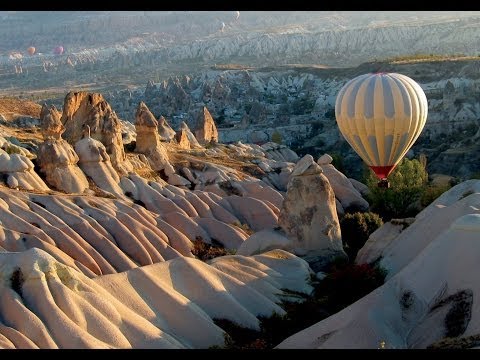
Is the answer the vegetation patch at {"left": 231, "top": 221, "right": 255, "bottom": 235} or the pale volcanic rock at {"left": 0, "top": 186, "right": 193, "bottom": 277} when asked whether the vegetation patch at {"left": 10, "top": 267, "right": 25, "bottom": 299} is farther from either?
the vegetation patch at {"left": 231, "top": 221, "right": 255, "bottom": 235}

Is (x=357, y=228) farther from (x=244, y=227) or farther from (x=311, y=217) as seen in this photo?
(x=244, y=227)

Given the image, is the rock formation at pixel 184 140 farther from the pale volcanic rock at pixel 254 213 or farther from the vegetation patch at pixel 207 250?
the vegetation patch at pixel 207 250

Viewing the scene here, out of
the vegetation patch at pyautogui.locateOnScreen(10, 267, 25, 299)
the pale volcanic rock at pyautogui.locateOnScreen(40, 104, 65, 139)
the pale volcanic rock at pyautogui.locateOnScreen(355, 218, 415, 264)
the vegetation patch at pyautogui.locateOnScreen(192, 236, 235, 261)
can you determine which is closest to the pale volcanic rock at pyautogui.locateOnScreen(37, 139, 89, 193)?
the pale volcanic rock at pyautogui.locateOnScreen(40, 104, 65, 139)

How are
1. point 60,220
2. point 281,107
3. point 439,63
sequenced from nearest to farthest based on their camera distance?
point 60,220 → point 439,63 → point 281,107

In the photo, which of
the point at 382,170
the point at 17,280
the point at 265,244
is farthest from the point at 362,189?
the point at 17,280

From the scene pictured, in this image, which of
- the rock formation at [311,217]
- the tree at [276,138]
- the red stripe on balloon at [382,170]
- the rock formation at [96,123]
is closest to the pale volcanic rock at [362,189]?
the rock formation at [96,123]

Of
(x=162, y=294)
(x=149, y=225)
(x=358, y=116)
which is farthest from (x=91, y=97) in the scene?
(x=162, y=294)

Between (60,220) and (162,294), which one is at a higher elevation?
(162,294)

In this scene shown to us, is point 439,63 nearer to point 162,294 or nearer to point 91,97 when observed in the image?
point 91,97
